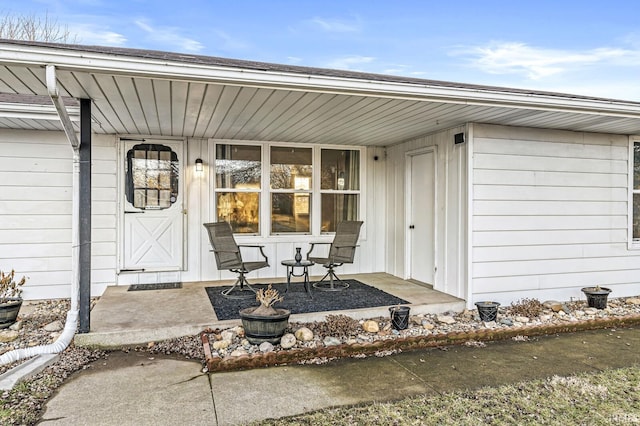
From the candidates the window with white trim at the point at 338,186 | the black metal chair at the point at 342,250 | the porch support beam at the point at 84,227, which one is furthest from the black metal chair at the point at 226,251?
the window with white trim at the point at 338,186

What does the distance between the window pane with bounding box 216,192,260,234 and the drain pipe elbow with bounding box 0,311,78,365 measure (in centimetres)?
292

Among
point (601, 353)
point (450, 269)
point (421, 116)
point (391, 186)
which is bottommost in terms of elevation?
point (601, 353)

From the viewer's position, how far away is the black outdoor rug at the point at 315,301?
15.1 ft

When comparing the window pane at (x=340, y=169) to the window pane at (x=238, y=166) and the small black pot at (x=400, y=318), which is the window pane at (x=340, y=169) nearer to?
→ the window pane at (x=238, y=166)

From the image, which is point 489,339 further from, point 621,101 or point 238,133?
point 238,133

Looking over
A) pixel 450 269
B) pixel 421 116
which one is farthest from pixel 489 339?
pixel 421 116

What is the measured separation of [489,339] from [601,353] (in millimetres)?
912

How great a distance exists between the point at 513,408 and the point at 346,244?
3291 millimetres

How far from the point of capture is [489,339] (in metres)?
4.22

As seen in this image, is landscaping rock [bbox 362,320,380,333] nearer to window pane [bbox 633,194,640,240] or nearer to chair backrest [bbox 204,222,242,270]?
chair backrest [bbox 204,222,242,270]

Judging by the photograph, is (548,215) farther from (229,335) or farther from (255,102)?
(229,335)

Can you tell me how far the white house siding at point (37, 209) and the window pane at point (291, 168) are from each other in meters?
2.42

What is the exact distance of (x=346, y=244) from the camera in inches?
228

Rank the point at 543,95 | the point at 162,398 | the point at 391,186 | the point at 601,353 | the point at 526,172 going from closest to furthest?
the point at 162,398 → the point at 601,353 → the point at 543,95 → the point at 526,172 → the point at 391,186
